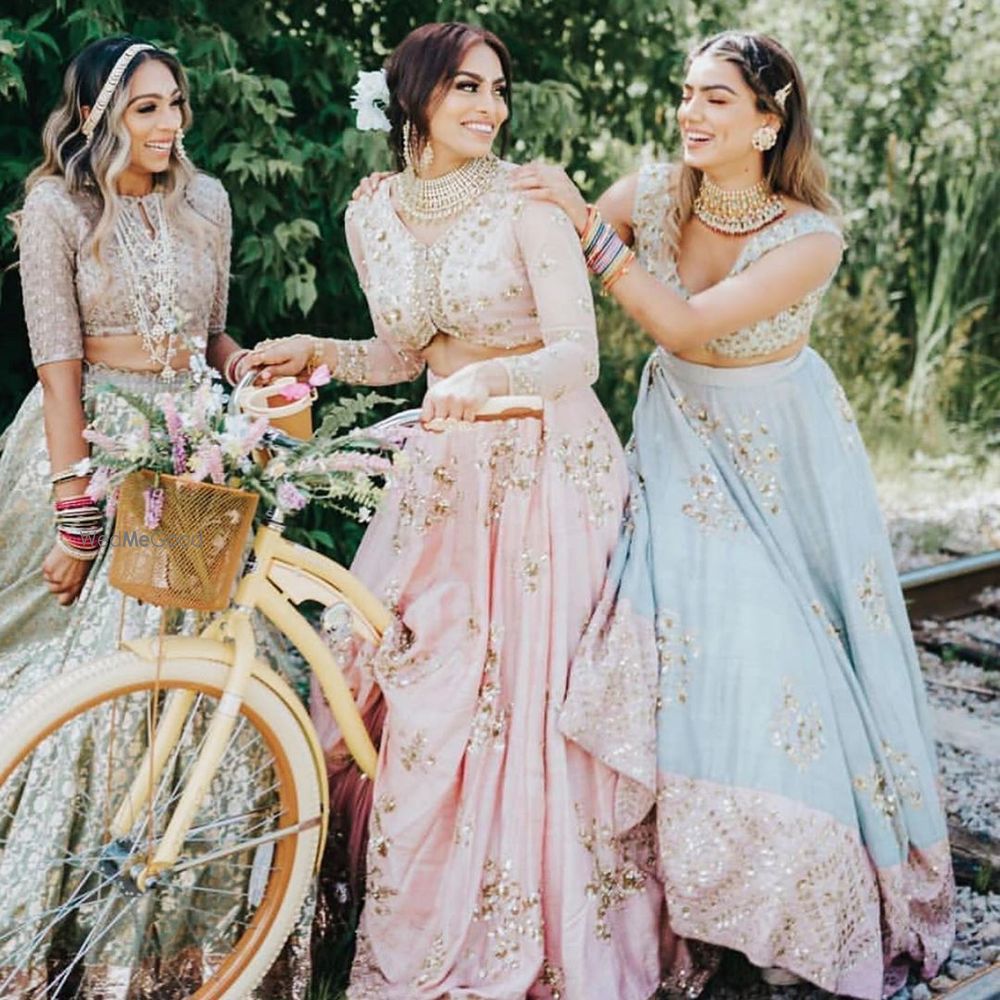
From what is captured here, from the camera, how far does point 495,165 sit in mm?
3297

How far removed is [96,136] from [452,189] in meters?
0.77

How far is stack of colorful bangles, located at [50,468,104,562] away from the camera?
3229 mm

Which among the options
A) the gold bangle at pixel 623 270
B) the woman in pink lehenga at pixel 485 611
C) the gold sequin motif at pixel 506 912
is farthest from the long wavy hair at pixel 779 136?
the gold sequin motif at pixel 506 912

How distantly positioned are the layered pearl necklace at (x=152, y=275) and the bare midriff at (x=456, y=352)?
560mm

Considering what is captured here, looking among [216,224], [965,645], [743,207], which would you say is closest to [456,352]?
[216,224]

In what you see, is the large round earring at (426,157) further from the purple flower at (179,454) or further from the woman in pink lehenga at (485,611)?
the purple flower at (179,454)

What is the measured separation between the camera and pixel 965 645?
5922mm

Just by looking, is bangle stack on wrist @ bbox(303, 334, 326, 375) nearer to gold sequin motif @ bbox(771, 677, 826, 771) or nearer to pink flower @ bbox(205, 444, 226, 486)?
pink flower @ bbox(205, 444, 226, 486)

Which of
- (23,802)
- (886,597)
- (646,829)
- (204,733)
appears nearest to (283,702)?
(204,733)

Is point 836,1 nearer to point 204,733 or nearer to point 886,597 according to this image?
point 886,597

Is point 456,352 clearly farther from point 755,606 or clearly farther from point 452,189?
point 755,606

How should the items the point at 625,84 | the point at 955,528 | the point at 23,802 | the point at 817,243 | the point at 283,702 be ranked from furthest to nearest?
the point at 955,528
the point at 625,84
the point at 817,243
the point at 23,802
the point at 283,702

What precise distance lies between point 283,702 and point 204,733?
1.22ft

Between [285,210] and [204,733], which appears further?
[285,210]
